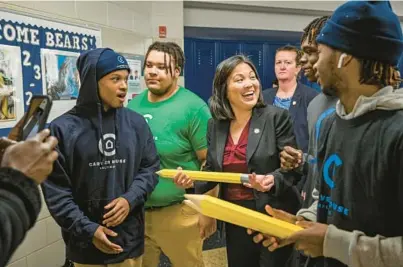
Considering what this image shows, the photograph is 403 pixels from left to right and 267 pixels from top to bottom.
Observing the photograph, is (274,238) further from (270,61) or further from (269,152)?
(270,61)

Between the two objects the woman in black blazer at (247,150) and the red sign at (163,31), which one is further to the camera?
the red sign at (163,31)

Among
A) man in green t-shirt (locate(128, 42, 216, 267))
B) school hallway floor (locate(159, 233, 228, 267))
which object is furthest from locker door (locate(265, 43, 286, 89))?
man in green t-shirt (locate(128, 42, 216, 267))

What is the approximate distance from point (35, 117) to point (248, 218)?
25.8 inches

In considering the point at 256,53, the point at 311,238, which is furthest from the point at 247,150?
the point at 256,53

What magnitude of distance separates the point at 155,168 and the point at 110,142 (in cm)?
28

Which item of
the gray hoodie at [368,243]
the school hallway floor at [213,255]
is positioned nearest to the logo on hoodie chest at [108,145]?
the gray hoodie at [368,243]

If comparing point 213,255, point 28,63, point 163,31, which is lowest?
point 213,255

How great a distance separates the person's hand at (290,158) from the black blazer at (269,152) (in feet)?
0.14

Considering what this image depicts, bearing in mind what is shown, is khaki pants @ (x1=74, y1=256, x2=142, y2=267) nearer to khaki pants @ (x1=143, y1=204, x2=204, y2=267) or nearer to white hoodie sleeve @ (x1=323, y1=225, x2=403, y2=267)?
khaki pants @ (x1=143, y1=204, x2=204, y2=267)

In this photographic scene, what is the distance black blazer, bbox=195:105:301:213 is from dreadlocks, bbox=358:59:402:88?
77cm

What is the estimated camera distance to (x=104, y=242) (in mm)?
1542

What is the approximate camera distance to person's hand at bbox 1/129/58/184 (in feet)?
2.81

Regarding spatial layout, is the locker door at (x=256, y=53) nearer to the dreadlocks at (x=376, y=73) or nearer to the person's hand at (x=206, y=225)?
the person's hand at (x=206, y=225)

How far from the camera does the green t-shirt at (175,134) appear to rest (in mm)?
2061
